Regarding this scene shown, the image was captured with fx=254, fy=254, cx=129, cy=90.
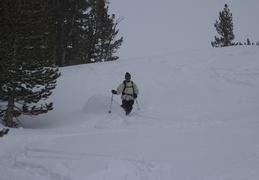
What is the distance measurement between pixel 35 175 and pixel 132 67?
13.6 metres

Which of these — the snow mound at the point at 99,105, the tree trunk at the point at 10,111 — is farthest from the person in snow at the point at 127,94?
the tree trunk at the point at 10,111

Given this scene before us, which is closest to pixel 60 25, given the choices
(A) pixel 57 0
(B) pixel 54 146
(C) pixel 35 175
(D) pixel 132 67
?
(A) pixel 57 0

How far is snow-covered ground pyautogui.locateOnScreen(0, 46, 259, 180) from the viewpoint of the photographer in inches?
181

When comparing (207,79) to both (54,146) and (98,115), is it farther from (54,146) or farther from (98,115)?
(54,146)

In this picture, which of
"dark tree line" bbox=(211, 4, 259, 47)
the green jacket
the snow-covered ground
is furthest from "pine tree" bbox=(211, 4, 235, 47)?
the green jacket

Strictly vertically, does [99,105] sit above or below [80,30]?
below

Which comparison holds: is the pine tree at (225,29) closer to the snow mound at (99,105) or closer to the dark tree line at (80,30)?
the dark tree line at (80,30)

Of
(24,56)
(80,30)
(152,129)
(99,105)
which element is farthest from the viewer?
(80,30)

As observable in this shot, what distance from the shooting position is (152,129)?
778 cm

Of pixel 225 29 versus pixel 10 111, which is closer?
pixel 10 111

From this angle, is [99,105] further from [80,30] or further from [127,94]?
[80,30]

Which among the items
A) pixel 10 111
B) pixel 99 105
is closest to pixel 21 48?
pixel 10 111

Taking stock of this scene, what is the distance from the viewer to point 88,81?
15414 mm

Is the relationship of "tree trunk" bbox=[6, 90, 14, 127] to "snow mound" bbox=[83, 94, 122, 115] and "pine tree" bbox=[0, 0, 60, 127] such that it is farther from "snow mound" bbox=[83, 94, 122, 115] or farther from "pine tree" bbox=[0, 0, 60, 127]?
"snow mound" bbox=[83, 94, 122, 115]
